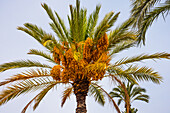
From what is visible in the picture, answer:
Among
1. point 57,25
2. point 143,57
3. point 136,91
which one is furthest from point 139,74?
point 136,91

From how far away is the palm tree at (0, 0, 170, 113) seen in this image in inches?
351

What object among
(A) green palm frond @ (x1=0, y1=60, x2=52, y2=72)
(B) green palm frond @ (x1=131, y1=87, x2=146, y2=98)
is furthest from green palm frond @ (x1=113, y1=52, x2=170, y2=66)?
(B) green palm frond @ (x1=131, y1=87, x2=146, y2=98)

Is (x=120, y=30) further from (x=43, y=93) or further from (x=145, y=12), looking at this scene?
(x=43, y=93)

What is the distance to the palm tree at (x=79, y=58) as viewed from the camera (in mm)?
8914

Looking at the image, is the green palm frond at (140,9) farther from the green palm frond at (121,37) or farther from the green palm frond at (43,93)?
the green palm frond at (43,93)

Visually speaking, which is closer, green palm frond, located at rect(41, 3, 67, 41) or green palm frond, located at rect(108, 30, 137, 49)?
green palm frond, located at rect(108, 30, 137, 49)

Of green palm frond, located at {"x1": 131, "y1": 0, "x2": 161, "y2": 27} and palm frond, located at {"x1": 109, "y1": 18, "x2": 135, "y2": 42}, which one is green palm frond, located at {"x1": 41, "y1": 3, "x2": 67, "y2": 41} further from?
green palm frond, located at {"x1": 131, "y1": 0, "x2": 161, "y2": 27}

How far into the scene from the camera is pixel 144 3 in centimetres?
724

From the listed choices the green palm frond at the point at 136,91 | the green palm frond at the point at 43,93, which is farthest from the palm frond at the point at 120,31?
the green palm frond at the point at 136,91

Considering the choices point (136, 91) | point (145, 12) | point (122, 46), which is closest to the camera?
point (145, 12)

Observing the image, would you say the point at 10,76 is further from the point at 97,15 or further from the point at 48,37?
the point at 97,15

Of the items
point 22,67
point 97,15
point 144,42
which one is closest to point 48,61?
point 22,67

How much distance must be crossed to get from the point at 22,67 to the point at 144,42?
5.84 metres

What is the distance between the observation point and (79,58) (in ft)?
29.9
